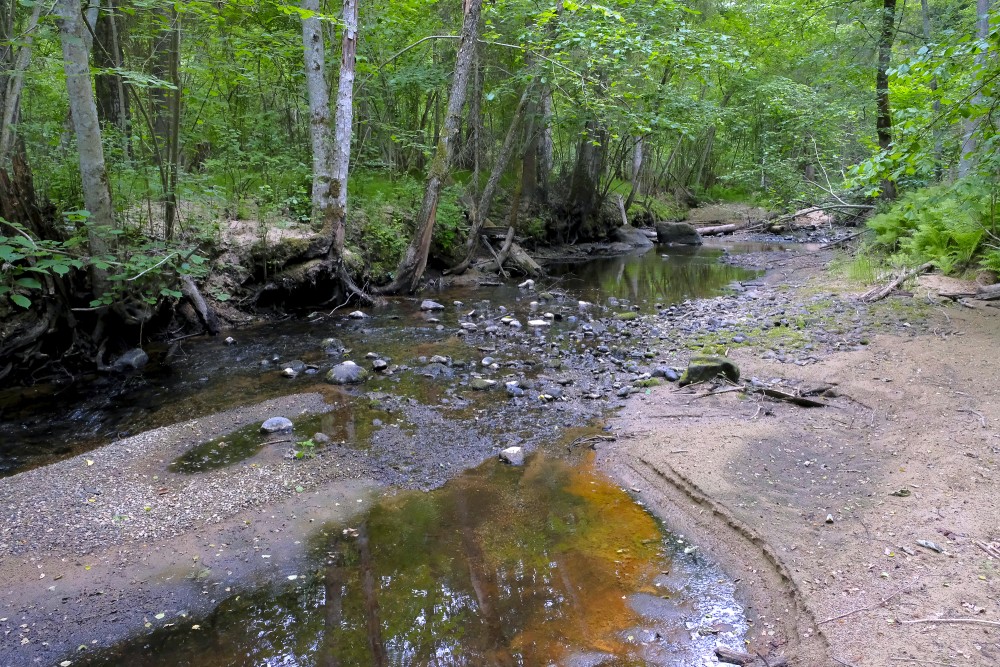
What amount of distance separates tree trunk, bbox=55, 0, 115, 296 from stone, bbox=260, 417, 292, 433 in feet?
11.0

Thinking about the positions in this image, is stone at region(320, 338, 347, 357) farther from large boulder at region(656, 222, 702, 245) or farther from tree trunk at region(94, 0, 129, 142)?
large boulder at region(656, 222, 702, 245)

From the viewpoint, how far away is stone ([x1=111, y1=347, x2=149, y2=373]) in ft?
24.7

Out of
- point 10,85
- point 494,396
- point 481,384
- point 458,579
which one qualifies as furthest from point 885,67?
point 10,85

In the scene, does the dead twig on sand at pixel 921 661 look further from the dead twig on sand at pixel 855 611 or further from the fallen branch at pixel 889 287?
the fallen branch at pixel 889 287

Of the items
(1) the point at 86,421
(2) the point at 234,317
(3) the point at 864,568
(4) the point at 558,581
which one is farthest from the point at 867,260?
(1) the point at 86,421

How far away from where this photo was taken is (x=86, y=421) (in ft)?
19.6

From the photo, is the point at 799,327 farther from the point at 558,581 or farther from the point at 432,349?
the point at 558,581

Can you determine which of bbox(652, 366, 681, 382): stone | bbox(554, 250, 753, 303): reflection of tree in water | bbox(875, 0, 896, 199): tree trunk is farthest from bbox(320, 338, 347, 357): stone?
bbox(875, 0, 896, 199): tree trunk

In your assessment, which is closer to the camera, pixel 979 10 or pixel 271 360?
pixel 271 360

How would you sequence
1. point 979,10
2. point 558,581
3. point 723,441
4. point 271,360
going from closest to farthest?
point 558,581, point 723,441, point 271,360, point 979,10

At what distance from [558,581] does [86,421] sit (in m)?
5.27

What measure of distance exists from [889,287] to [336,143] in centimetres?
977

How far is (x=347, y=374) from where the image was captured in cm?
697

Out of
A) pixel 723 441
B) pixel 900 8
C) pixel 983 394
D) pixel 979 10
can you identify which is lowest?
pixel 723 441
